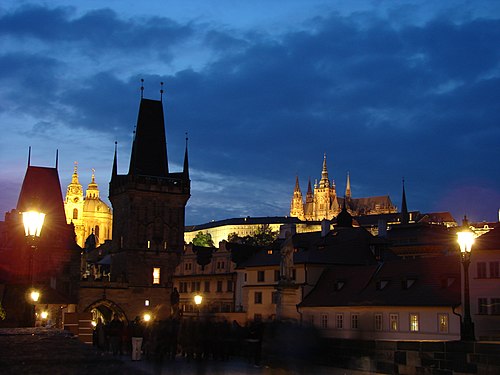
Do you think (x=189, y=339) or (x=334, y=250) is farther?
(x=334, y=250)

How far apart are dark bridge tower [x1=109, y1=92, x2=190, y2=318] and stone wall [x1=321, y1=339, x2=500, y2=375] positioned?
70510 mm

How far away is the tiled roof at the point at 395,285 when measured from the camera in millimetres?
49500

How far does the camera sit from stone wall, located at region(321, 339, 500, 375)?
65.0 ft

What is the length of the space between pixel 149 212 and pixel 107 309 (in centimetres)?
1301

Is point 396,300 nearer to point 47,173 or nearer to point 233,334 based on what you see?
point 233,334

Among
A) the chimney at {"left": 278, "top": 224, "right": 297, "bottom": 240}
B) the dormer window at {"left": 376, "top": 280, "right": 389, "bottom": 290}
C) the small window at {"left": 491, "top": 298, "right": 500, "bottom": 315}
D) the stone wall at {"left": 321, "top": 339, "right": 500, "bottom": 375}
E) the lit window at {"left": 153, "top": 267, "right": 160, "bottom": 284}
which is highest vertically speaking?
the chimney at {"left": 278, "top": 224, "right": 297, "bottom": 240}

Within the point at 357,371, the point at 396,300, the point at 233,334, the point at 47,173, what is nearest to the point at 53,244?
the point at 47,173

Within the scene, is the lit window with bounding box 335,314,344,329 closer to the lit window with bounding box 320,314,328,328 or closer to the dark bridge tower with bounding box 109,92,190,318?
the lit window with bounding box 320,314,328,328

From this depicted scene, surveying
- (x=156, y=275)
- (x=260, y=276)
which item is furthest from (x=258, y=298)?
(x=156, y=275)

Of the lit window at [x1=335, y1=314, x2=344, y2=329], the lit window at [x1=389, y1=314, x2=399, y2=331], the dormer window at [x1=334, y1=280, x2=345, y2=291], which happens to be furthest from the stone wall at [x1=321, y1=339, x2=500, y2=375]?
the dormer window at [x1=334, y1=280, x2=345, y2=291]

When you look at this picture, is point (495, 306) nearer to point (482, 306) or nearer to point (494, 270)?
point (482, 306)

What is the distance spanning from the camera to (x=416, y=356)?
875 inches

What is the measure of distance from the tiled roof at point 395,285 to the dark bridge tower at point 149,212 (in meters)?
39.7

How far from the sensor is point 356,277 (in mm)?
57094
